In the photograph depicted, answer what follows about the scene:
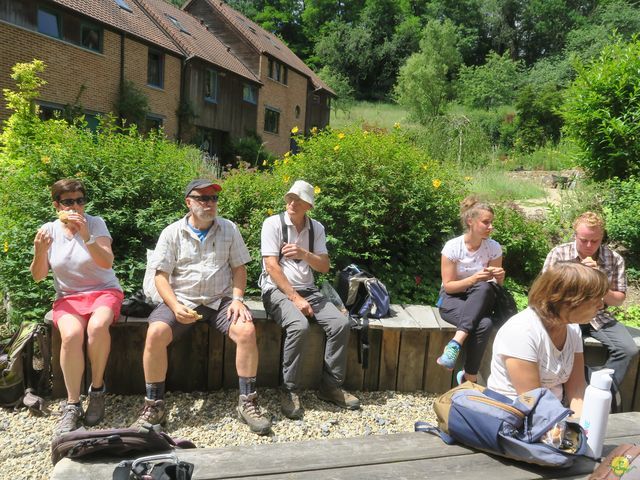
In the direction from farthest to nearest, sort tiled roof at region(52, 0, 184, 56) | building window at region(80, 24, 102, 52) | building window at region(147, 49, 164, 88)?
building window at region(147, 49, 164, 88) < building window at region(80, 24, 102, 52) < tiled roof at region(52, 0, 184, 56)

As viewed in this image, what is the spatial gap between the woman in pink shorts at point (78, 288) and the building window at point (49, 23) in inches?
493

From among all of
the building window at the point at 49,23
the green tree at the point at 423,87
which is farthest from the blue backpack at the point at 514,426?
the green tree at the point at 423,87

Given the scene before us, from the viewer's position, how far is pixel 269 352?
11.9ft

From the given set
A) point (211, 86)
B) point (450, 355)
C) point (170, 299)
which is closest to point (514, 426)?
point (450, 355)

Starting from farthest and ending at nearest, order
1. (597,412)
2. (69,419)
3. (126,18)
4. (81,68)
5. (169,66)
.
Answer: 1. (169,66)
2. (126,18)
3. (81,68)
4. (69,419)
5. (597,412)

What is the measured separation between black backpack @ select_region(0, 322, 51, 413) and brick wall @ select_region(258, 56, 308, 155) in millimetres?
22652

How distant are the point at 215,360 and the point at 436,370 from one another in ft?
5.50

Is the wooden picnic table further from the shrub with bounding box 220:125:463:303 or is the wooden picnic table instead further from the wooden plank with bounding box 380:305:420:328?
the shrub with bounding box 220:125:463:303

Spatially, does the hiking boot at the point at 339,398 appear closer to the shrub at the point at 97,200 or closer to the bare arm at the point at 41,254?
the shrub at the point at 97,200

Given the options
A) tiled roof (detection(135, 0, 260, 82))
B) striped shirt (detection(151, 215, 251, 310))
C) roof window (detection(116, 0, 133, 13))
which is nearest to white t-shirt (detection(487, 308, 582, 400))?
striped shirt (detection(151, 215, 251, 310))

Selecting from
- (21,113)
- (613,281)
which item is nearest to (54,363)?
(613,281)

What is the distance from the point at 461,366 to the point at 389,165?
2217 mm

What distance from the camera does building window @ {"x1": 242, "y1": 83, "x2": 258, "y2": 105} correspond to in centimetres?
2419

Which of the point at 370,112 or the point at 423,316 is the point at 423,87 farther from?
the point at 423,316
